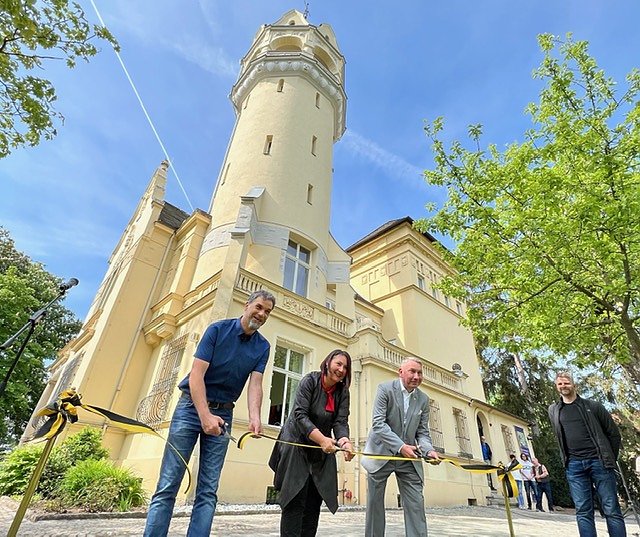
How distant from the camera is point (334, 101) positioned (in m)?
19.1

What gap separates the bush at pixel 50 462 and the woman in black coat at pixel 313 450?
626 centimetres

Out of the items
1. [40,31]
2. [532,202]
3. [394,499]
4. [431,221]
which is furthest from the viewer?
[431,221]

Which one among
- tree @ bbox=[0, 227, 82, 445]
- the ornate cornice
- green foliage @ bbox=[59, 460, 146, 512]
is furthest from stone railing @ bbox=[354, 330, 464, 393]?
tree @ bbox=[0, 227, 82, 445]

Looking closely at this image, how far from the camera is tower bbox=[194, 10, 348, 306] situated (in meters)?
12.5

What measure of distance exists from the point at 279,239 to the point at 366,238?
11.0m

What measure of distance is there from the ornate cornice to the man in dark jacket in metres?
17.5

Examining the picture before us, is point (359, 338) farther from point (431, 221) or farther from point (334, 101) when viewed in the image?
point (334, 101)

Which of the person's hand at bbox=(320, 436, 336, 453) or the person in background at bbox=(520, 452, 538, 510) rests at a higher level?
the person in background at bbox=(520, 452, 538, 510)

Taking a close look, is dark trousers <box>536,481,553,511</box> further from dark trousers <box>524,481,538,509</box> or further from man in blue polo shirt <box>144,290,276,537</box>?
man in blue polo shirt <box>144,290,276,537</box>

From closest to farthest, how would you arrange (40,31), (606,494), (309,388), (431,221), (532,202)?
(309,388), (606,494), (40,31), (532,202), (431,221)

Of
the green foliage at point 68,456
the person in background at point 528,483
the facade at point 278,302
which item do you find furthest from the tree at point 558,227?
Answer: the green foliage at point 68,456

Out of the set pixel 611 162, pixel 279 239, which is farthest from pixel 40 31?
pixel 611 162

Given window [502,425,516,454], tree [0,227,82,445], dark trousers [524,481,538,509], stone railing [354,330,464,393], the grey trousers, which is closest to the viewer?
the grey trousers

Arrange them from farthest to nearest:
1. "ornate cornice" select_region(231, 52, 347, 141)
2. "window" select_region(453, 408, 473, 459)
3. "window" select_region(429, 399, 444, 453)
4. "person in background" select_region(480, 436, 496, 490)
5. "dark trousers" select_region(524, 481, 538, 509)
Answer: "ornate cornice" select_region(231, 52, 347, 141) → "person in background" select_region(480, 436, 496, 490) → "window" select_region(453, 408, 473, 459) → "dark trousers" select_region(524, 481, 538, 509) → "window" select_region(429, 399, 444, 453)
